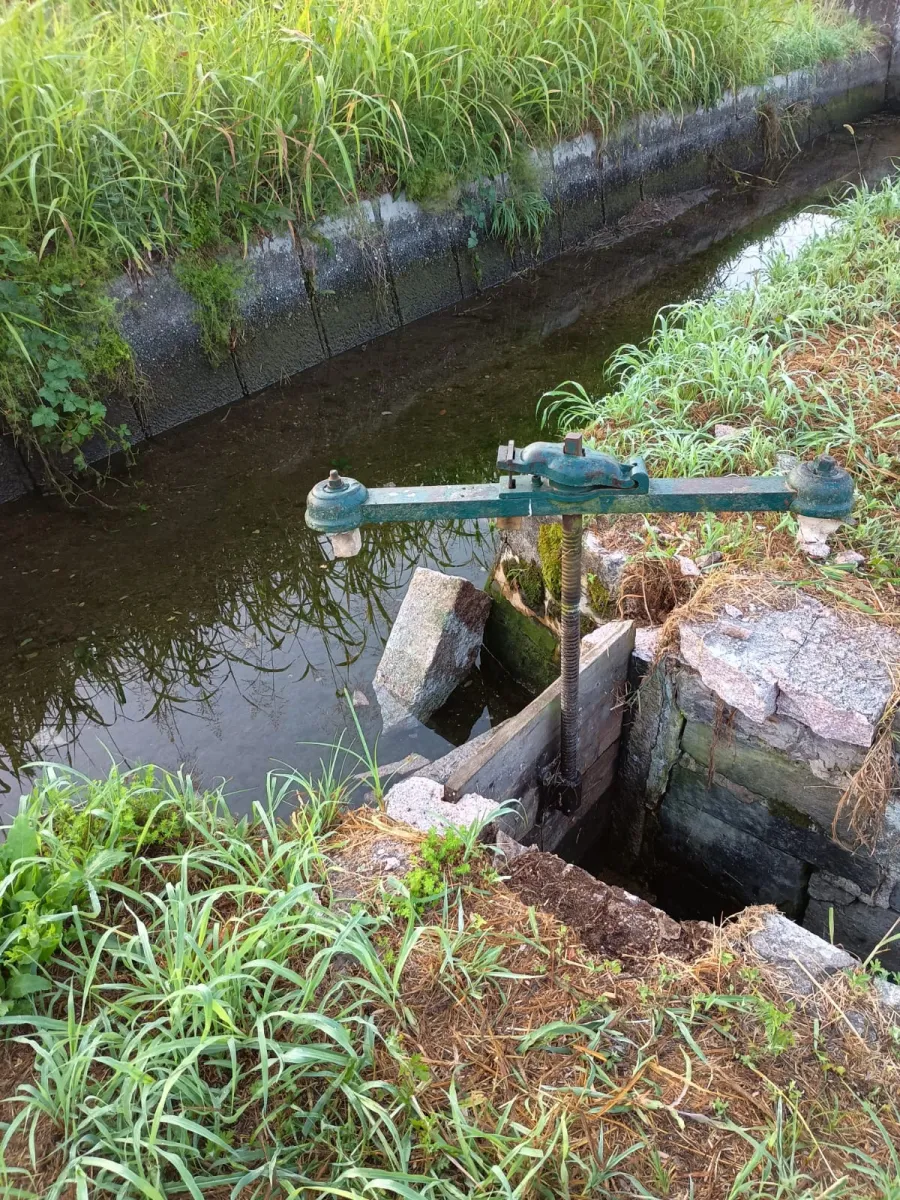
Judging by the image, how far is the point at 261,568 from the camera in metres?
4.12

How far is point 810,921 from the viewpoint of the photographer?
270 centimetres

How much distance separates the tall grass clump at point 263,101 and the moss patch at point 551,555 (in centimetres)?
291

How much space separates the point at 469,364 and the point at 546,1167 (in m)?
4.94

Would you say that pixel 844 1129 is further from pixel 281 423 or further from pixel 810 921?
pixel 281 423

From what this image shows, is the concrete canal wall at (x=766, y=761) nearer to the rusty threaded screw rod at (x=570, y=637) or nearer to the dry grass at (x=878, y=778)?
the dry grass at (x=878, y=778)

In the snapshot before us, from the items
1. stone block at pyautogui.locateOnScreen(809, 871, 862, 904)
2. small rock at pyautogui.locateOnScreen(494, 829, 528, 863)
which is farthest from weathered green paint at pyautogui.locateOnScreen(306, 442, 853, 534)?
stone block at pyautogui.locateOnScreen(809, 871, 862, 904)

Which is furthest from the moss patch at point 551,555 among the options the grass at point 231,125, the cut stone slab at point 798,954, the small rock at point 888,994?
the grass at point 231,125

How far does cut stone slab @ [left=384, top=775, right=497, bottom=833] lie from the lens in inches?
84.9

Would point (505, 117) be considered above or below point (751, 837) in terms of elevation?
above

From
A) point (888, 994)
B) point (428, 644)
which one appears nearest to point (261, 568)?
point (428, 644)

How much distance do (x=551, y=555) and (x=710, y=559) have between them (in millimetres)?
593

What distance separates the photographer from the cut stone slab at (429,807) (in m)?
2.16

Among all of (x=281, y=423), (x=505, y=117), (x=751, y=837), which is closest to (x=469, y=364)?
(x=281, y=423)

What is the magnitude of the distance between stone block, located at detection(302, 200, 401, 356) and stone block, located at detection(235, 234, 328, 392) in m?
0.10
